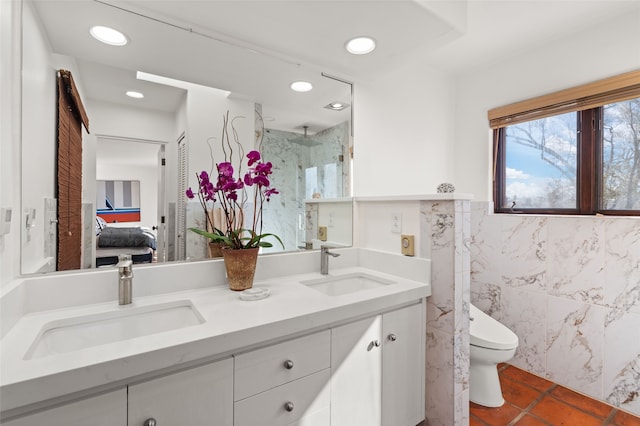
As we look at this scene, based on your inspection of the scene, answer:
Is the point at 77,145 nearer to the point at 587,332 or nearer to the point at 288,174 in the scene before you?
the point at 288,174

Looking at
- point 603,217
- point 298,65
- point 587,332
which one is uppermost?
point 298,65

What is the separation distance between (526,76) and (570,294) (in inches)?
62.7

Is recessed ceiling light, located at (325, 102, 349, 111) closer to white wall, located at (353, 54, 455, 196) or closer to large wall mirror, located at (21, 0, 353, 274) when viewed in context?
white wall, located at (353, 54, 455, 196)

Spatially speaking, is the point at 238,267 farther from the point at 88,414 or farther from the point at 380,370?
the point at 380,370

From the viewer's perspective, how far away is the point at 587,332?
6.31 feet

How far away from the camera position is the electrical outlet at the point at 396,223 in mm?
1696

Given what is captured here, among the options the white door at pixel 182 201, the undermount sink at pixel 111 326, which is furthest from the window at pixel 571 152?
the undermount sink at pixel 111 326

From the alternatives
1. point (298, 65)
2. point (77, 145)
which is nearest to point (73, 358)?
point (77, 145)

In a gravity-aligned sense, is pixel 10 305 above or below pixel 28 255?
below

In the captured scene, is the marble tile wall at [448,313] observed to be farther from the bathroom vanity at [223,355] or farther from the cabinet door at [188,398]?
the cabinet door at [188,398]

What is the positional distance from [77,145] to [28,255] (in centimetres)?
45

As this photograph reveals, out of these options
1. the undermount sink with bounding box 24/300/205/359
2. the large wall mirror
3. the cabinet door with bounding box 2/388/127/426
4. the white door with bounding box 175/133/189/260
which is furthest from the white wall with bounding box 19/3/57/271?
the cabinet door with bounding box 2/388/127/426

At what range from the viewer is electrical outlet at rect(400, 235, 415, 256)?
5.28 feet

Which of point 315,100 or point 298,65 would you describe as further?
point 315,100
